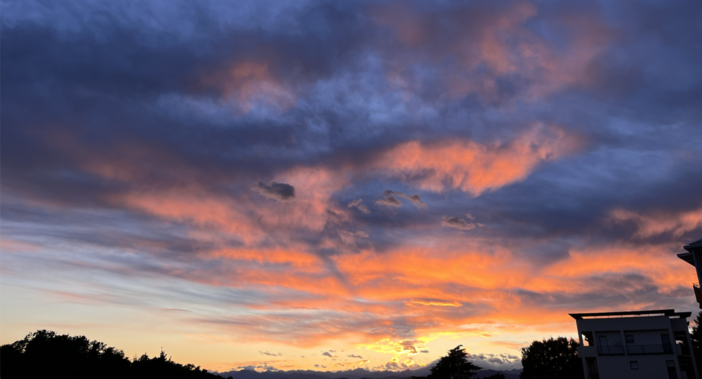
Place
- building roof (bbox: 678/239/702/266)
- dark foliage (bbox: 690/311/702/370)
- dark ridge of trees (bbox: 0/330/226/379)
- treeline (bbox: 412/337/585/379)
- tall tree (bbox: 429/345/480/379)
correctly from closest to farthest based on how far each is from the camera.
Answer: building roof (bbox: 678/239/702/266) < dark ridge of trees (bbox: 0/330/226/379) < dark foliage (bbox: 690/311/702/370) < treeline (bbox: 412/337/585/379) < tall tree (bbox: 429/345/480/379)

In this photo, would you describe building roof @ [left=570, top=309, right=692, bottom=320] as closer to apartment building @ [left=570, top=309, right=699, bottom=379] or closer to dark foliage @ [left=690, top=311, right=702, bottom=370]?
apartment building @ [left=570, top=309, right=699, bottom=379]

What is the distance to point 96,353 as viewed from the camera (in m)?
71.0

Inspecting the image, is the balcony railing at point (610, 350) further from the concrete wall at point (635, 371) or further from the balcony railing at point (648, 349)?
the balcony railing at point (648, 349)

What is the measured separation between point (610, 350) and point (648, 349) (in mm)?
4306

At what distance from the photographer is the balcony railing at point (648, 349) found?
56531 millimetres

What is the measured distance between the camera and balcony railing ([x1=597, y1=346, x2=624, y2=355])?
189ft

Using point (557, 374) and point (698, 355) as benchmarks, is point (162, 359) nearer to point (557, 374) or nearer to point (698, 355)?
point (557, 374)

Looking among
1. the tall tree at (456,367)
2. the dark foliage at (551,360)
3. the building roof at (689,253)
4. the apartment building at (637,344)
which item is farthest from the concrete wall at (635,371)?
the tall tree at (456,367)

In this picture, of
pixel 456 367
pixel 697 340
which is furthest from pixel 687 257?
pixel 456 367

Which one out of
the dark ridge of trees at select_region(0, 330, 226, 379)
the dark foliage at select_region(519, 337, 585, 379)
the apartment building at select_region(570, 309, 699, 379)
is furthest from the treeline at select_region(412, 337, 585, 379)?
the dark ridge of trees at select_region(0, 330, 226, 379)

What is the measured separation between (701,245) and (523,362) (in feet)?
238

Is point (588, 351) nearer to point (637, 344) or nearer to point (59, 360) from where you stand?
point (637, 344)

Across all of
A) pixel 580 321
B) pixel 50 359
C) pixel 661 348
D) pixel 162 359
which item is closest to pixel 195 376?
pixel 162 359

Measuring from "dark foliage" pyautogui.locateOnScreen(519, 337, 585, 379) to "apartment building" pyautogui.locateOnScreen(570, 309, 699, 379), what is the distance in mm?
34117
